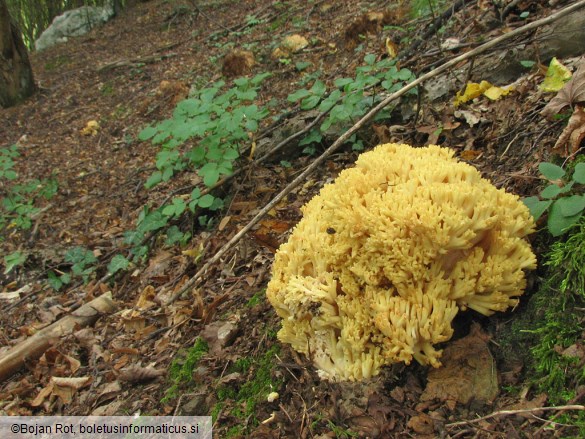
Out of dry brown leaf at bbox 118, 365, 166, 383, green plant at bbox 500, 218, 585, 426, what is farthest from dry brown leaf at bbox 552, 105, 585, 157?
dry brown leaf at bbox 118, 365, 166, 383

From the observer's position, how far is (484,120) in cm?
372

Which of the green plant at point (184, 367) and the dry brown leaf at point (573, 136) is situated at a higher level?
the dry brown leaf at point (573, 136)

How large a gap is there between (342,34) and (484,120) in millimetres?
5009

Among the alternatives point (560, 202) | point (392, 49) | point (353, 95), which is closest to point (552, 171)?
point (560, 202)

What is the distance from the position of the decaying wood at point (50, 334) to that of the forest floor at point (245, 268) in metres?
0.09

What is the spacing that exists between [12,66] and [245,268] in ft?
35.5

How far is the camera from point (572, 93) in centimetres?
280

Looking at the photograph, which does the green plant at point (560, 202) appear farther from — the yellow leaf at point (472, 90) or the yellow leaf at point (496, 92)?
the yellow leaf at point (472, 90)

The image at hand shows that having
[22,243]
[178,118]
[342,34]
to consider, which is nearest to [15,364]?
[178,118]

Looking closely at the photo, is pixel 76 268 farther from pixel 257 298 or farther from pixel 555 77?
pixel 555 77

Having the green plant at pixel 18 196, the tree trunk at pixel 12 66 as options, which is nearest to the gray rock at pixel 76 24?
the tree trunk at pixel 12 66

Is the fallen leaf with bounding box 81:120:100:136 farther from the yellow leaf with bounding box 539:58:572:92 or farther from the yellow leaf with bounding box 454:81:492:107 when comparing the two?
the yellow leaf with bounding box 539:58:572:92

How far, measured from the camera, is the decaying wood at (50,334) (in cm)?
384

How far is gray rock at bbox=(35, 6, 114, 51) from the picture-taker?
18.1m
